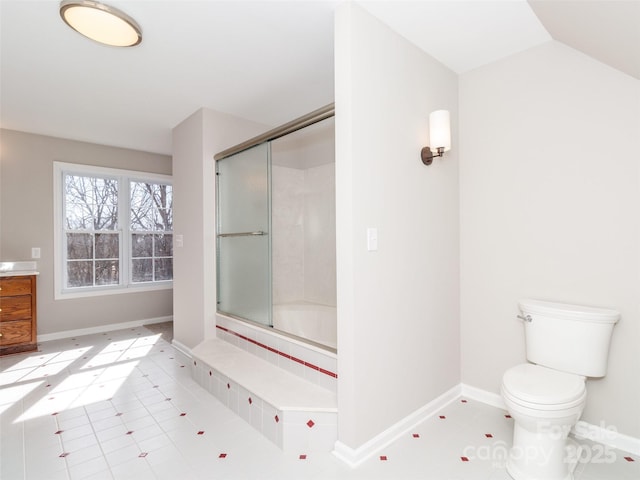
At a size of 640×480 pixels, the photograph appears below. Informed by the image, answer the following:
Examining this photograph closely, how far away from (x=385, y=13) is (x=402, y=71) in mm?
332

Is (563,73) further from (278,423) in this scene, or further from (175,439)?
(175,439)

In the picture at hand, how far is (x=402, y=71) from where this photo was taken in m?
2.03

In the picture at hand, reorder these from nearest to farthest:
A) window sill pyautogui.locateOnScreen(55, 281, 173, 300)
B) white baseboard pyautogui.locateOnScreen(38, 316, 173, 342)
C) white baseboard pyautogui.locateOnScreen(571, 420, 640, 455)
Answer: white baseboard pyautogui.locateOnScreen(571, 420, 640, 455)
white baseboard pyautogui.locateOnScreen(38, 316, 173, 342)
window sill pyautogui.locateOnScreen(55, 281, 173, 300)

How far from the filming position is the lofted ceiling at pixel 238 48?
176 cm

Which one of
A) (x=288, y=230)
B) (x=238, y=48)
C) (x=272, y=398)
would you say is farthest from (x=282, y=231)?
(x=272, y=398)

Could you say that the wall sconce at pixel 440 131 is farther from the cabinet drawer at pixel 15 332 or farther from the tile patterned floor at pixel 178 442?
the cabinet drawer at pixel 15 332

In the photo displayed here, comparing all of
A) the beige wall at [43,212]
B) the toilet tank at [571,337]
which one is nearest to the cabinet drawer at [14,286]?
the beige wall at [43,212]

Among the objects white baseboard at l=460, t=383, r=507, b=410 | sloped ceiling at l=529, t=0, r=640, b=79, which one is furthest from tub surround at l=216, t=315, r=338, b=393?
sloped ceiling at l=529, t=0, r=640, b=79

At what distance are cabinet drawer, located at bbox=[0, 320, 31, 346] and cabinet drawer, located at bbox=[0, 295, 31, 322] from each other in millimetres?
51

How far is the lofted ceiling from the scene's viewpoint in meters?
1.76

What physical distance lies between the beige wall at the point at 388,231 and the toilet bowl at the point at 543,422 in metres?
0.60

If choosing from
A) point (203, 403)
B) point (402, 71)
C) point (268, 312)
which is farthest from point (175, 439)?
point (402, 71)

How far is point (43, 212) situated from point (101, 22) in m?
3.00

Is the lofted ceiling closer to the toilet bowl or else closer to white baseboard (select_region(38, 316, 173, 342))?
the toilet bowl
